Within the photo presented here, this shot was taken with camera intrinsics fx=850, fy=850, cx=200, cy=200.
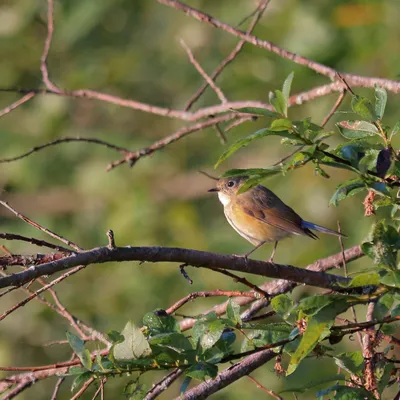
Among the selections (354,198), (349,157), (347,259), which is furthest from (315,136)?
(354,198)

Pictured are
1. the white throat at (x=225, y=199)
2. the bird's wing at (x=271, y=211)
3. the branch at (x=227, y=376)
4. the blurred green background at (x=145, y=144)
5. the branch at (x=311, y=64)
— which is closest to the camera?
the branch at (x=227, y=376)

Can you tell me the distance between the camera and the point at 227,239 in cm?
687

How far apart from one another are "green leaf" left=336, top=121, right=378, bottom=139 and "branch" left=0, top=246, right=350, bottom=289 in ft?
1.41

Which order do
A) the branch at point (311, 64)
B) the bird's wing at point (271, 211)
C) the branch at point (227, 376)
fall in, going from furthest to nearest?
the bird's wing at point (271, 211)
the branch at point (311, 64)
the branch at point (227, 376)

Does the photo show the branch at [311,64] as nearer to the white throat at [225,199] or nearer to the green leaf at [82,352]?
the white throat at [225,199]

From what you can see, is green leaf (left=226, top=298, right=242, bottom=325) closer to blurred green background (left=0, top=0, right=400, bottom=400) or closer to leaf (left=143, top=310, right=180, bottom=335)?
leaf (left=143, top=310, right=180, bottom=335)

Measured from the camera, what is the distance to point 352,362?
2.47 metres

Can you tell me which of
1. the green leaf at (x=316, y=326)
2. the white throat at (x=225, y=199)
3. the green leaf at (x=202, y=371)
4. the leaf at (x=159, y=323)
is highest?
the white throat at (x=225, y=199)

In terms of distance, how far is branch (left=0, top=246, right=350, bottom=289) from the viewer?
2.04 metres

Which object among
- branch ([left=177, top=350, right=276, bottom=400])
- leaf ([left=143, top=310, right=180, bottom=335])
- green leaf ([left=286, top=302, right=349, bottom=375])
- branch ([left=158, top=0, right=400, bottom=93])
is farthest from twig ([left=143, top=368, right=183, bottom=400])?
branch ([left=158, top=0, right=400, bottom=93])

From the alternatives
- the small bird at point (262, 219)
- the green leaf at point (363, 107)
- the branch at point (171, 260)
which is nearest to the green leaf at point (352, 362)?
the branch at point (171, 260)

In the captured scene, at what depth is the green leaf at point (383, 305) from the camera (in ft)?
7.08

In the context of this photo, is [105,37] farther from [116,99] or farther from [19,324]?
[116,99]

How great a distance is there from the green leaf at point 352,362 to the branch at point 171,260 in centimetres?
20
